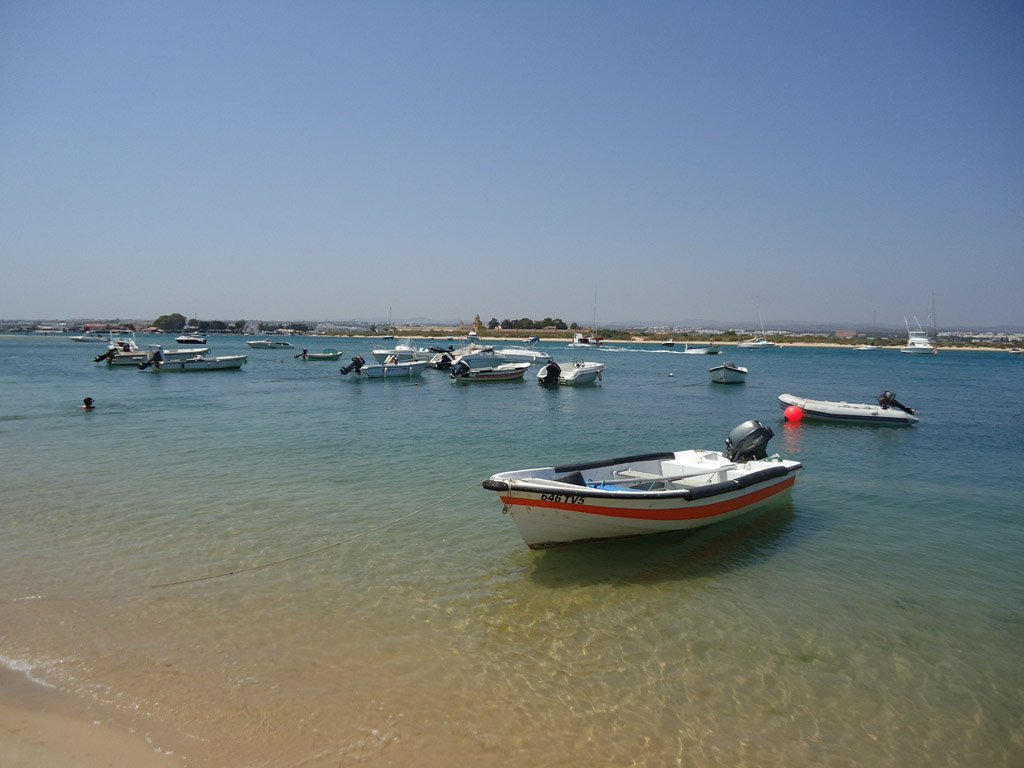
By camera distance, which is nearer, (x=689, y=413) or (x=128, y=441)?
(x=128, y=441)

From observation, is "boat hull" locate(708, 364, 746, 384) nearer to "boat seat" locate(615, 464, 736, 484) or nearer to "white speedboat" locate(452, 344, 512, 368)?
"white speedboat" locate(452, 344, 512, 368)

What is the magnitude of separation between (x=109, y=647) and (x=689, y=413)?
85.0ft

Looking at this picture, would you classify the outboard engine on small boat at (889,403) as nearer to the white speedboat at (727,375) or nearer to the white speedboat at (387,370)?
the white speedboat at (727,375)

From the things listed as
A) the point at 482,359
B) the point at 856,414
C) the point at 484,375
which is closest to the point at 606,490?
the point at 856,414

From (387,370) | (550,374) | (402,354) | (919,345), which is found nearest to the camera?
(550,374)

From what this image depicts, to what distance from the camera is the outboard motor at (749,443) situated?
1279 cm

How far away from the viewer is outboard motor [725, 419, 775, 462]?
42.0ft

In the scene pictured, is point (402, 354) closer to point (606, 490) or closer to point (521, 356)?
point (521, 356)

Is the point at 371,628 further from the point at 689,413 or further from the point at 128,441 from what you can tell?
the point at 689,413

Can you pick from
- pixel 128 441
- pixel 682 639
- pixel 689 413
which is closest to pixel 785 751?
pixel 682 639

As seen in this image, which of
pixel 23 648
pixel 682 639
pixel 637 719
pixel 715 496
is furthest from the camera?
pixel 715 496

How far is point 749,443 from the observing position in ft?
42.1

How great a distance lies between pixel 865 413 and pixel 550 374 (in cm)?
1981

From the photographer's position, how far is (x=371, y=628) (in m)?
7.22
